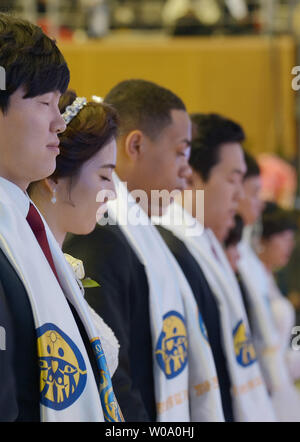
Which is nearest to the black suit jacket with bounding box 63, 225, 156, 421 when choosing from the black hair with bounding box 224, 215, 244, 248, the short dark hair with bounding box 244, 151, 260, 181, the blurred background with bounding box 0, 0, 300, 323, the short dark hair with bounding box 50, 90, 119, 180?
the short dark hair with bounding box 50, 90, 119, 180

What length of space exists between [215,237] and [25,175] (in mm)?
1507

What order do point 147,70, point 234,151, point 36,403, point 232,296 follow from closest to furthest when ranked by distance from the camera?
point 36,403 → point 232,296 → point 234,151 → point 147,70

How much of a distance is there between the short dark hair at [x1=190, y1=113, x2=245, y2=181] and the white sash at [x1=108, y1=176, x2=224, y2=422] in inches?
23.6

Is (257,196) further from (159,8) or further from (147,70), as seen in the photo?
(159,8)

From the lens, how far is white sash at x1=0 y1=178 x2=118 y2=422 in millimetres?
1206

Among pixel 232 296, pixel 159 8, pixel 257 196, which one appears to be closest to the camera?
pixel 232 296

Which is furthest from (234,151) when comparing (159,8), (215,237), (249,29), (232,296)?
(159,8)

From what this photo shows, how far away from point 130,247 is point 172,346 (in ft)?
0.76

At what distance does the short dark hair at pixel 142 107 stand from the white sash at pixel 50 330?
907 mm

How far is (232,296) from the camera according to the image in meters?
2.47

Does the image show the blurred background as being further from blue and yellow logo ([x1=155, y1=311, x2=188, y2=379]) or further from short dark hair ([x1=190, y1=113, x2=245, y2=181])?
blue and yellow logo ([x1=155, y1=311, x2=188, y2=379])

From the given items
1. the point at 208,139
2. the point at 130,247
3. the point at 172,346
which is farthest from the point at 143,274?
the point at 208,139
